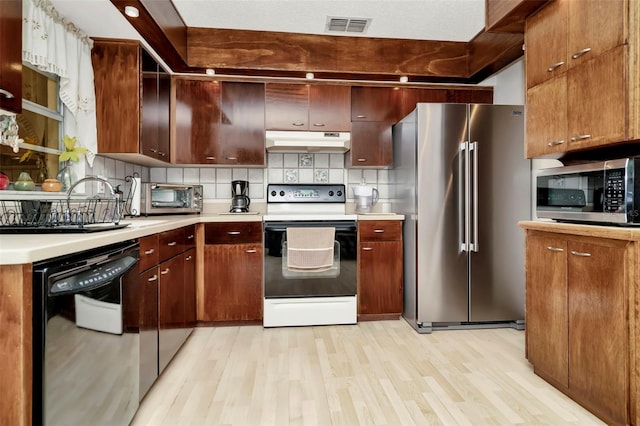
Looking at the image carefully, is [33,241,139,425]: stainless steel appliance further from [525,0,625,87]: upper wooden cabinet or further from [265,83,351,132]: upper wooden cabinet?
[525,0,625,87]: upper wooden cabinet

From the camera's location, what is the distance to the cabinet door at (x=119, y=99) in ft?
8.43

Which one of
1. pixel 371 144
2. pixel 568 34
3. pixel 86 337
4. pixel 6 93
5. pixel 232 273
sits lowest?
pixel 232 273

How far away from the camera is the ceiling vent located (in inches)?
113

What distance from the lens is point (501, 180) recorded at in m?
2.95

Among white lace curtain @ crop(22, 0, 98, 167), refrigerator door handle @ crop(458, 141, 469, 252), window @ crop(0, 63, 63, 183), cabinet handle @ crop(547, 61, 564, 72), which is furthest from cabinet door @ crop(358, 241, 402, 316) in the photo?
window @ crop(0, 63, 63, 183)

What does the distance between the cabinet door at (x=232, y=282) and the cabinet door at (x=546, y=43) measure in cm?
229

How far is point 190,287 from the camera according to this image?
2.73 meters

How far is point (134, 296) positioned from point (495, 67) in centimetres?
326

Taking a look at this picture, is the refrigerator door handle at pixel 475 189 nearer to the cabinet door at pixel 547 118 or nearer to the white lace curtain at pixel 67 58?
the cabinet door at pixel 547 118

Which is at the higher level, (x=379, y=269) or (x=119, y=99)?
(x=119, y=99)

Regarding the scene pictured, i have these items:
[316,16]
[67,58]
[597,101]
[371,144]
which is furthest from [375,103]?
[67,58]

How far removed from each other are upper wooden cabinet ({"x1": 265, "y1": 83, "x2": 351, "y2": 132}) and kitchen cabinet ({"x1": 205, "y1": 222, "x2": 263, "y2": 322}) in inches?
40.8

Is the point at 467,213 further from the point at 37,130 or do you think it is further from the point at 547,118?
the point at 37,130

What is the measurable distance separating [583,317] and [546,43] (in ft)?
4.73
